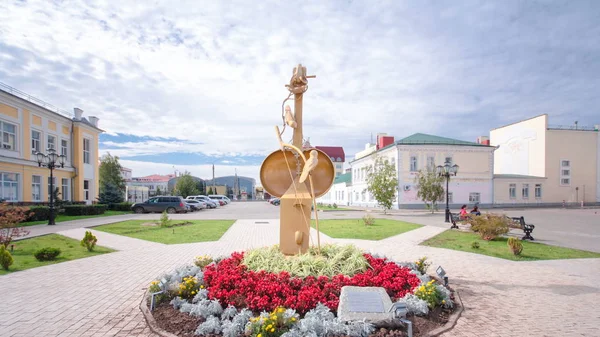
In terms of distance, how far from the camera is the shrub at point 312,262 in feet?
19.9

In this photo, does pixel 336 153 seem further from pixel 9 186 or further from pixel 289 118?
pixel 289 118

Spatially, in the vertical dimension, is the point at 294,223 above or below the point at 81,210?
A: above

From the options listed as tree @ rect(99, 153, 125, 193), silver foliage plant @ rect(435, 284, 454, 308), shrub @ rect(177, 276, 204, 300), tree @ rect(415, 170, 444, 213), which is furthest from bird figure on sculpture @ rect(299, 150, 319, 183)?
tree @ rect(99, 153, 125, 193)

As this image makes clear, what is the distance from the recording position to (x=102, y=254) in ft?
34.0

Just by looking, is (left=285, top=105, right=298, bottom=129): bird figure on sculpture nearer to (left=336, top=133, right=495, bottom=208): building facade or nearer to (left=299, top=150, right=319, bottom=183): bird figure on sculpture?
(left=299, top=150, right=319, bottom=183): bird figure on sculpture

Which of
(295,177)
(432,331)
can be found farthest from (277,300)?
(295,177)

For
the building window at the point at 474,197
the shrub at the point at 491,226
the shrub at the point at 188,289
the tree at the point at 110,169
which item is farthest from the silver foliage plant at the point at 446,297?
the tree at the point at 110,169

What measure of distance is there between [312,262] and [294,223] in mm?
1100

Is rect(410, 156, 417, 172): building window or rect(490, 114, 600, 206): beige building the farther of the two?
rect(490, 114, 600, 206): beige building

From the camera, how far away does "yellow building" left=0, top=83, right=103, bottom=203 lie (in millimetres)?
23938

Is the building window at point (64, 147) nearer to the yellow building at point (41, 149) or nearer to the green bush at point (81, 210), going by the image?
the yellow building at point (41, 149)

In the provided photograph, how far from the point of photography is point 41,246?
11820 millimetres

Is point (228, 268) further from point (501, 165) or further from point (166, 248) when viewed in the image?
point (501, 165)

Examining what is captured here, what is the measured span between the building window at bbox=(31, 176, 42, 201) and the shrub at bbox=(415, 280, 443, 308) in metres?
30.8
